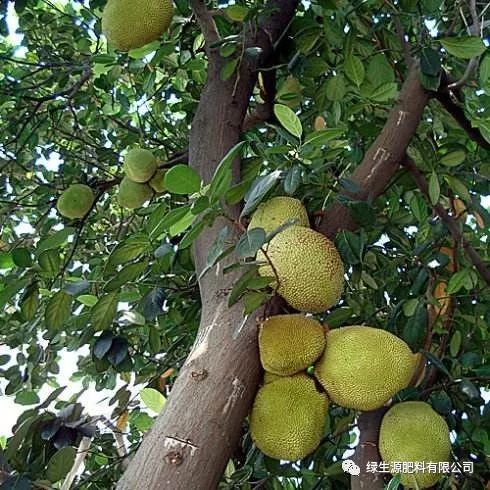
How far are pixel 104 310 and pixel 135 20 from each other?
71 centimetres

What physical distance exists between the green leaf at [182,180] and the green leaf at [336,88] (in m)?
0.72

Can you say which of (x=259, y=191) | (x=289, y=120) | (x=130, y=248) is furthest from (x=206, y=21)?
(x=259, y=191)

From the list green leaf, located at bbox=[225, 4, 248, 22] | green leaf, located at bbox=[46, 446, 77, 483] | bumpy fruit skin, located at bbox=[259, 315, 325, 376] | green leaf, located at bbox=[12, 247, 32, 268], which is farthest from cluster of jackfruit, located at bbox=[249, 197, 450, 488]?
green leaf, located at bbox=[225, 4, 248, 22]

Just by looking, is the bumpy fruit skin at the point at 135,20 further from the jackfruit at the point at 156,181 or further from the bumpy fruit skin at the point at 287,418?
the bumpy fruit skin at the point at 287,418

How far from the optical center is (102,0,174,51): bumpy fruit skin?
5.35 feet

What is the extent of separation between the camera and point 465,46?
1.35 meters

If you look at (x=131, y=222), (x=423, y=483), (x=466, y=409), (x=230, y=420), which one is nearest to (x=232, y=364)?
(x=230, y=420)

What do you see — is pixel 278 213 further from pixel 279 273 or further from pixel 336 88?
pixel 336 88

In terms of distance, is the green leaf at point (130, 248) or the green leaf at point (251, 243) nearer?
the green leaf at point (251, 243)

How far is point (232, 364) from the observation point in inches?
42.4

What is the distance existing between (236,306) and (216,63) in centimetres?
72

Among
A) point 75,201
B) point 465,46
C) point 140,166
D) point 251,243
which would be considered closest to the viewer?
point 251,243

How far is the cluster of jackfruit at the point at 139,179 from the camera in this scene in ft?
6.16

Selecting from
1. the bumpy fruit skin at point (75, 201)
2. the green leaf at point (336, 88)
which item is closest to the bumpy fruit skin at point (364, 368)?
the green leaf at point (336, 88)
